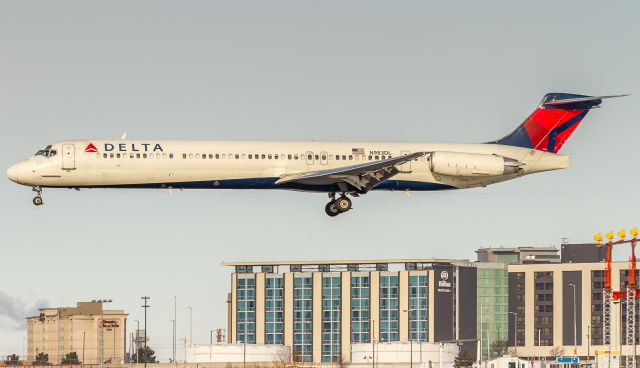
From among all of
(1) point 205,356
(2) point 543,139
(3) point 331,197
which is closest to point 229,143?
(3) point 331,197

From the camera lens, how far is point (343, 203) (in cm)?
8975

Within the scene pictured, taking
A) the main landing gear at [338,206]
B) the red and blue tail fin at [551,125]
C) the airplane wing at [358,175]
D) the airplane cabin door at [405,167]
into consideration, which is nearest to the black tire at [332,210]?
the main landing gear at [338,206]

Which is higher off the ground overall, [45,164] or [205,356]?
[45,164]

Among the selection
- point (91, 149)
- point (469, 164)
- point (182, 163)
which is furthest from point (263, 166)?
point (469, 164)

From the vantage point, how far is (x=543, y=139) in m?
95.6

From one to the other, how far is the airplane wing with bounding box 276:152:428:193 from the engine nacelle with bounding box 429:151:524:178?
2.68 m

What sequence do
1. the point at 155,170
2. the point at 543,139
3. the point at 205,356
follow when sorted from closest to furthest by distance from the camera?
the point at 155,170 < the point at 543,139 < the point at 205,356

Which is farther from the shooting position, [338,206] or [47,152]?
[338,206]

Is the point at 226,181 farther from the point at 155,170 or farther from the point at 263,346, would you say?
the point at 263,346

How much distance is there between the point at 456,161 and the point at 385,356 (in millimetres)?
96015

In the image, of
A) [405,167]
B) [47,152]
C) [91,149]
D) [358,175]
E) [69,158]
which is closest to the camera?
[69,158]

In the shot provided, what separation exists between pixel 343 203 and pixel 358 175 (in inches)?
142

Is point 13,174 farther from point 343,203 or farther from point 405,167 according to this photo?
point 405,167

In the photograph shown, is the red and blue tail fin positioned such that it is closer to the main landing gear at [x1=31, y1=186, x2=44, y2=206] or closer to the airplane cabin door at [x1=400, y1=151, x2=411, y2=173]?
the airplane cabin door at [x1=400, y1=151, x2=411, y2=173]
